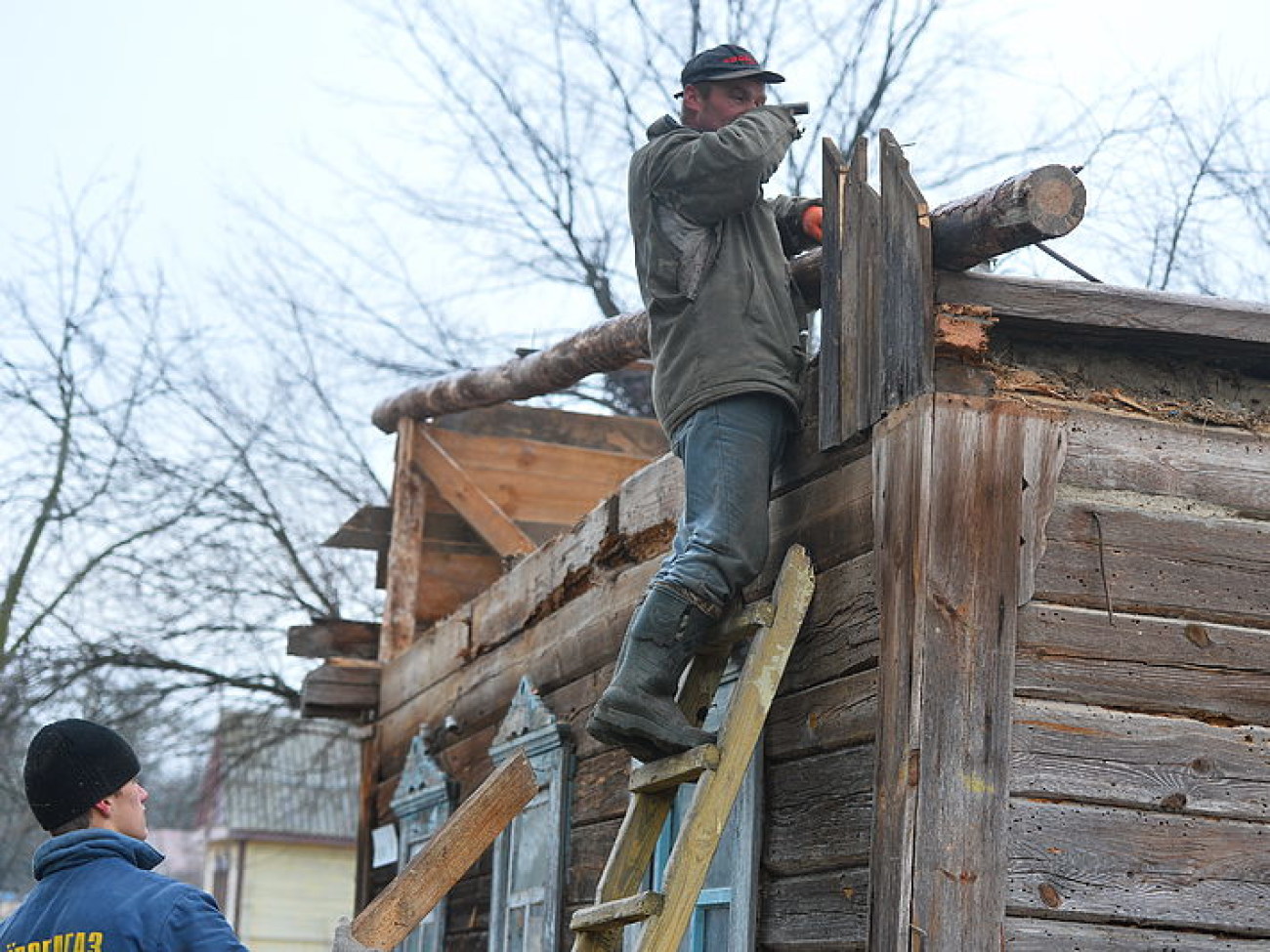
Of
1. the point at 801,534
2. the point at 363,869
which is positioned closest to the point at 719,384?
the point at 801,534

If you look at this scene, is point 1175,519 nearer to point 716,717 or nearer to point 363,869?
point 716,717

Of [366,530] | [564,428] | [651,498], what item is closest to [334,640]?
[366,530]

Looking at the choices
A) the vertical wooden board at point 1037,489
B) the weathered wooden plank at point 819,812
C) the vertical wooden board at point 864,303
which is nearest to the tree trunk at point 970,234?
the vertical wooden board at point 864,303

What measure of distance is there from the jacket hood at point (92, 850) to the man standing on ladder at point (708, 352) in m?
1.39

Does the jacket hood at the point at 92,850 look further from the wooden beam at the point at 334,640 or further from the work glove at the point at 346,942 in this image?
the wooden beam at the point at 334,640

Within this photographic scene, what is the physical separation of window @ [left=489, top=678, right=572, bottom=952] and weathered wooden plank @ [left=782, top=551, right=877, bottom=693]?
2267 millimetres

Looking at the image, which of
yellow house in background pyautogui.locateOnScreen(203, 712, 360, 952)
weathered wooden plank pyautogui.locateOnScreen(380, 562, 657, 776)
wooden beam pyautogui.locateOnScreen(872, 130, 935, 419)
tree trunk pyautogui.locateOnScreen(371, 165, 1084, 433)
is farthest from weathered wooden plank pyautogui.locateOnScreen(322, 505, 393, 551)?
yellow house in background pyautogui.locateOnScreen(203, 712, 360, 952)

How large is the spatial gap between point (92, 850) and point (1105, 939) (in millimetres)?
→ 2316

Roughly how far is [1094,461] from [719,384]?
3.34 feet

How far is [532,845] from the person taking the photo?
296 inches

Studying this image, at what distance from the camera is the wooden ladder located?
429 cm

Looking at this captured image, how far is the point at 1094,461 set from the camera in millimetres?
4547

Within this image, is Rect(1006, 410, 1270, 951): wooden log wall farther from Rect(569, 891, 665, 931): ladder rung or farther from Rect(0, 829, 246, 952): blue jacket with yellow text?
Rect(0, 829, 246, 952): blue jacket with yellow text

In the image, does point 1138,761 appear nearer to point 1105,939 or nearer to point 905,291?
point 1105,939
